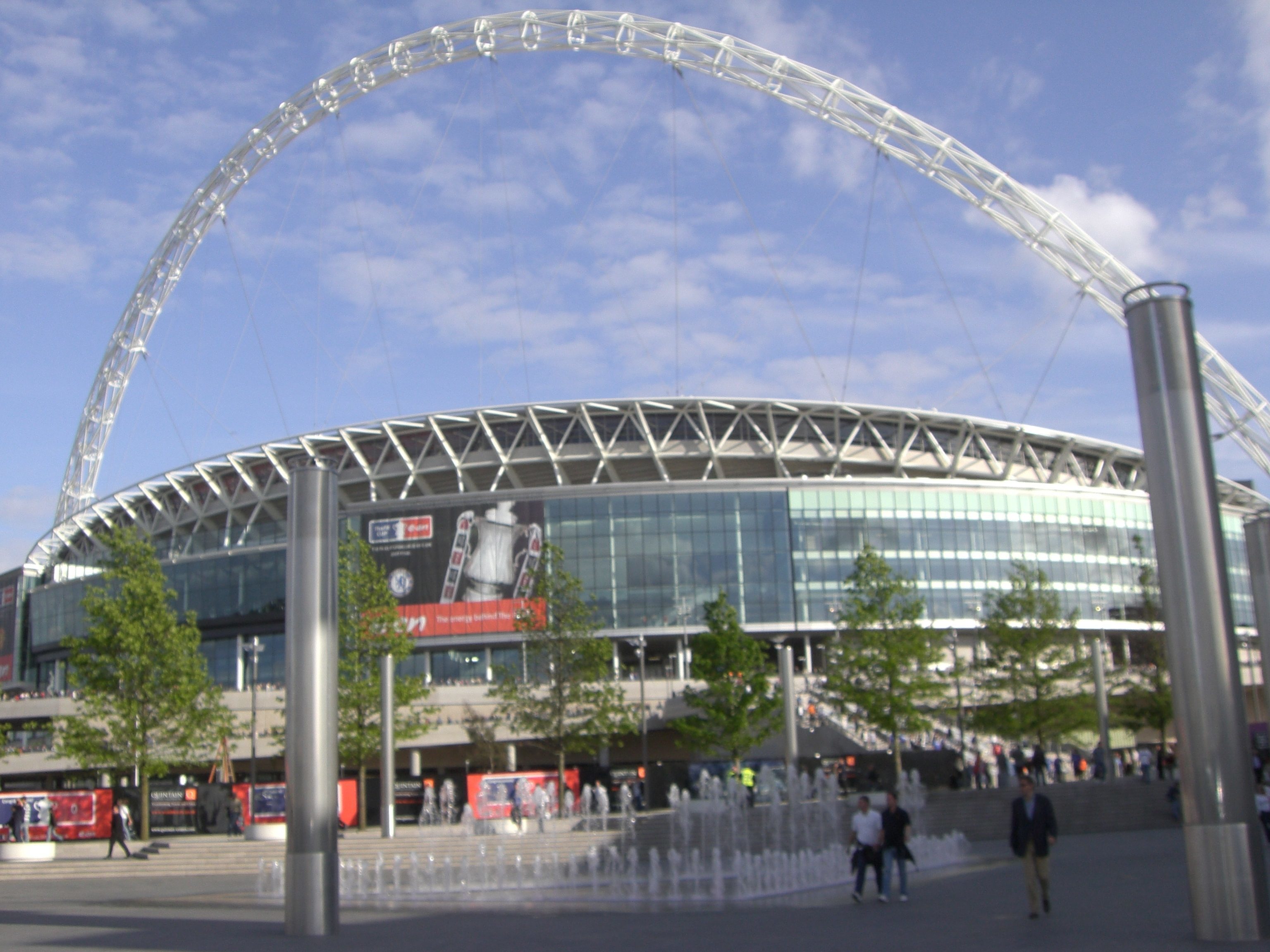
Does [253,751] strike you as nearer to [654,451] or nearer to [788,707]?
[788,707]

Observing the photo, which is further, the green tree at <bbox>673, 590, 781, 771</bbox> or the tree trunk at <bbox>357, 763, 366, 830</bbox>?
the green tree at <bbox>673, 590, 781, 771</bbox>

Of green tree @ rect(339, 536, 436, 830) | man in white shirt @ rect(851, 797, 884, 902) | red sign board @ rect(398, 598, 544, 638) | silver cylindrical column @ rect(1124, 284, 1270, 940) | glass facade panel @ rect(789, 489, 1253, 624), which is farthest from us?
glass facade panel @ rect(789, 489, 1253, 624)

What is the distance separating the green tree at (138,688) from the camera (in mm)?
40406

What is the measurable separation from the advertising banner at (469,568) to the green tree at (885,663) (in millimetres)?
29176

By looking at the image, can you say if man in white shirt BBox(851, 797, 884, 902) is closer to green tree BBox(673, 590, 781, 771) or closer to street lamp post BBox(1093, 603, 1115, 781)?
street lamp post BBox(1093, 603, 1115, 781)

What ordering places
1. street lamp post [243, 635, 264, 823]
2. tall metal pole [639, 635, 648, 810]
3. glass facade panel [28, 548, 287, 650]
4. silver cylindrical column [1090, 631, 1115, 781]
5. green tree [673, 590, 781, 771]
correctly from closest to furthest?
street lamp post [243, 635, 264, 823], silver cylindrical column [1090, 631, 1115, 781], tall metal pole [639, 635, 648, 810], green tree [673, 590, 781, 771], glass facade panel [28, 548, 287, 650]

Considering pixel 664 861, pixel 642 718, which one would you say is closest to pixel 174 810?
pixel 664 861

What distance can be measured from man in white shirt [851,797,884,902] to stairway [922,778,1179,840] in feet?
51.6

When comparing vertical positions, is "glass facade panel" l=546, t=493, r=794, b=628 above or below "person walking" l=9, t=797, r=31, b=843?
above

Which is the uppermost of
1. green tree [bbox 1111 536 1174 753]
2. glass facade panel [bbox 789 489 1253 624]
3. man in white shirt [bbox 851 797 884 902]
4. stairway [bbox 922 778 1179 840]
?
glass facade panel [bbox 789 489 1253 624]

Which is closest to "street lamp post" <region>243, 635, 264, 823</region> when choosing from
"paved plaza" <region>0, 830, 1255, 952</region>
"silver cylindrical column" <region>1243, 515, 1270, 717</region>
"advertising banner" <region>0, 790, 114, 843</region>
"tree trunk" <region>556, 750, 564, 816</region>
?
"advertising banner" <region>0, 790, 114, 843</region>

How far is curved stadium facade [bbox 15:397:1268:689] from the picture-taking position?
247ft

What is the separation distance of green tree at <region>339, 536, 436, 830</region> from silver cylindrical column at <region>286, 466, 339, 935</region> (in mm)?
27896

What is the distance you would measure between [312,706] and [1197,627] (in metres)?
11.3
